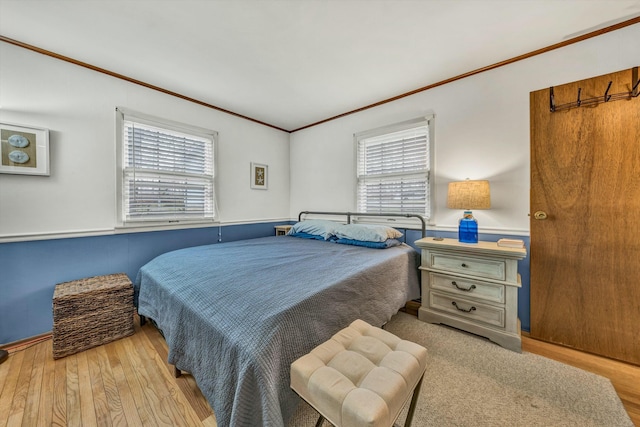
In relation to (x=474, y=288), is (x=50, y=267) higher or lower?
higher

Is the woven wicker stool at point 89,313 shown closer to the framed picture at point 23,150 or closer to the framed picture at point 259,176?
the framed picture at point 23,150

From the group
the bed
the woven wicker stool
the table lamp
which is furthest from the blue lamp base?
the woven wicker stool

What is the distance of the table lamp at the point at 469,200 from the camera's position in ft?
6.76

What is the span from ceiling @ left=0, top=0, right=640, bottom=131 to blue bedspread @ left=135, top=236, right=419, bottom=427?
5.99ft

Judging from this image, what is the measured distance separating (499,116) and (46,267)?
14.4 ft

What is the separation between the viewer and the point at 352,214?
10.9 feet

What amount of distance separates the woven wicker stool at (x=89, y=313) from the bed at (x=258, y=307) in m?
0.16

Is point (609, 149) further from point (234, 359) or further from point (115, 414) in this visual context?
point (115, 414)

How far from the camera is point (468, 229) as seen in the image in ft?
7.23

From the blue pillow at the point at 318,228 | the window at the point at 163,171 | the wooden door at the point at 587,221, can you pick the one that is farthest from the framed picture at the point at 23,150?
the wooden door at the point at 587,221

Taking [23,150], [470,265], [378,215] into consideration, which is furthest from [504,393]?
[23,150]

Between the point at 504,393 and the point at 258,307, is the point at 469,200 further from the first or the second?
the point at 258,307

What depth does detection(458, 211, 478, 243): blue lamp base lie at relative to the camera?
7.18ft

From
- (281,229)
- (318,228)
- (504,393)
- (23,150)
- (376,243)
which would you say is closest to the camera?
(504,393)
